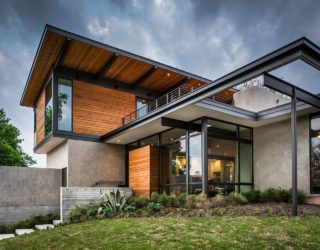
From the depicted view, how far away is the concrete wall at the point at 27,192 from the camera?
45.0 ft

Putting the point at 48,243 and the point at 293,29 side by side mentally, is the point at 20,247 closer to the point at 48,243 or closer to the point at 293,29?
the point at 48,243

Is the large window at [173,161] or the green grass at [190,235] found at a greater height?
the large window at [173,161]

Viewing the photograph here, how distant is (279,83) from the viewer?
8891 mm

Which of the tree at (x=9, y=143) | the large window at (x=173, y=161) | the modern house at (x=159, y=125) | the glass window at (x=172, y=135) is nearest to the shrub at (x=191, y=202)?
the modern house at (x=159, y=125)

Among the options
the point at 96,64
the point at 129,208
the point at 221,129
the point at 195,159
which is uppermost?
the point at 96,64

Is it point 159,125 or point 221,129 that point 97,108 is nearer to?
point 159,125

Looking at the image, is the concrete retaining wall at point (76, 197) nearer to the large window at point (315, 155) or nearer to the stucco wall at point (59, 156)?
the stucco wall at point (59, 156)

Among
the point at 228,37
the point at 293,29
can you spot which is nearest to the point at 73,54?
the point at 228,37

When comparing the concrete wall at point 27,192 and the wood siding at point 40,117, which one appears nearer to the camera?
the concrete wall at point 27,192

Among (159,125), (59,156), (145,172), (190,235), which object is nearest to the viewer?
(190,235)

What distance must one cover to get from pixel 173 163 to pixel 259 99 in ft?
17.1

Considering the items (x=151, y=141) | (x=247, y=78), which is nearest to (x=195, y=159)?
(x=151, y=141)

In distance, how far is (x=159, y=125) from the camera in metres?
13.7

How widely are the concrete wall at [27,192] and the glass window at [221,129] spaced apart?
27.3 feet
